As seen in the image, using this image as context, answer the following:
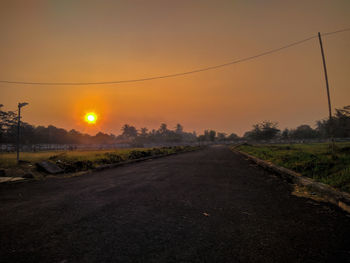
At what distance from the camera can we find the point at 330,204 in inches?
138

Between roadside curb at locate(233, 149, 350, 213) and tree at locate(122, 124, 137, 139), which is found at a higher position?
tree at locate(122, 124, 137, 139)

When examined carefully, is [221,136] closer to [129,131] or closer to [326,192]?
[129,131]

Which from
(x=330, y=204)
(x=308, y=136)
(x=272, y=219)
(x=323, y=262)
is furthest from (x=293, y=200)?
(x=308, y=136)

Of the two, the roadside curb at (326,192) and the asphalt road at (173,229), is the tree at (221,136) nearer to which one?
the roadside curb at (326,192)

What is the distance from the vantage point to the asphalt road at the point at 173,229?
6.08 ft

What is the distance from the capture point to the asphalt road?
1.85 meters

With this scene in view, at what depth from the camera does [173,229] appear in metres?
2.43

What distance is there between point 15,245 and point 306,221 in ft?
13.1

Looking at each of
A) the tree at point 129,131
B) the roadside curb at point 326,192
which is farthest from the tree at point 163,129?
the roadside curb at point 326,192

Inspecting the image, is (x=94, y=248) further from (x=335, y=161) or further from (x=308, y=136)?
(x=308, y=136)

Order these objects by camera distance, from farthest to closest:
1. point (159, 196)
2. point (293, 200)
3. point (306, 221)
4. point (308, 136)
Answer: point (308, 136) → point (159, 196) → point (293, 200) → point (306, 221)

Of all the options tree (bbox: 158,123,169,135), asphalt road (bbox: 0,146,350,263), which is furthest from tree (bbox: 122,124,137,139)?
asphalt road (bbox: 0,146,350,263)

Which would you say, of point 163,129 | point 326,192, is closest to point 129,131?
point 163,129

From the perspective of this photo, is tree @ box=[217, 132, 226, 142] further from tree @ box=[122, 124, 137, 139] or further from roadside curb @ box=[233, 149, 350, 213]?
roadside curb @ box=[233, 149, 350, 213]
